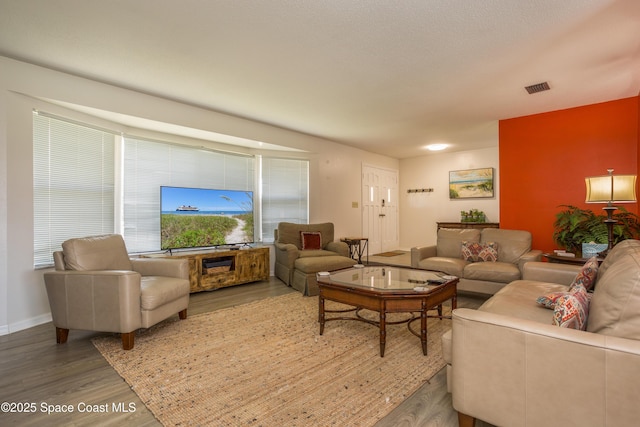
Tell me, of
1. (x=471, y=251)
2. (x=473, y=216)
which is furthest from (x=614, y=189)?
(x=473, y=216)

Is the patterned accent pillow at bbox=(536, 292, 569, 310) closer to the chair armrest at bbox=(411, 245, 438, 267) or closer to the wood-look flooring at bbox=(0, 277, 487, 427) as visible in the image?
the wood-look flooring at bbox=(0, 277, 487, 427)

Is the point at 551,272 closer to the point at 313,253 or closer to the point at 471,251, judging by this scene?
the point at 471,251

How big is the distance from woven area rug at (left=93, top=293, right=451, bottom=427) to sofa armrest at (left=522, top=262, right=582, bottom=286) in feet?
2.99

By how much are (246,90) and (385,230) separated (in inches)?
209

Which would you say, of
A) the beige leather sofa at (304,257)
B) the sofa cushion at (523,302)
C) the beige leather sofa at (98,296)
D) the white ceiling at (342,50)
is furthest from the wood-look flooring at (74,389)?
the white ceiling at (342,50)

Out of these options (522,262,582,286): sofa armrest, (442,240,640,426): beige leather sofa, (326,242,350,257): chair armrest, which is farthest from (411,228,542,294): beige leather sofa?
(442,240,640,426): beige leather sofa

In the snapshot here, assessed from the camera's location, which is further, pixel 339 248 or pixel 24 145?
pixel 339 248

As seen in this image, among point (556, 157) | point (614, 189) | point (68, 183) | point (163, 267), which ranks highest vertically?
point (556, 157)

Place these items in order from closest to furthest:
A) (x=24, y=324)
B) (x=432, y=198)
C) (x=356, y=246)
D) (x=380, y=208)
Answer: (x=24, y=324) → (x=356, y=246) → (x=380, y=208) → (x=432, y=198)

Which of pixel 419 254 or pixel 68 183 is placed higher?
pixel 68 183

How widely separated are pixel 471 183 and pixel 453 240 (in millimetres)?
3436

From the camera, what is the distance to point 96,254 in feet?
9.32

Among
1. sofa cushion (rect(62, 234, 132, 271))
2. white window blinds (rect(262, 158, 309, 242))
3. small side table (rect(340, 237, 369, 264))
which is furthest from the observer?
small side table (rect(340, 237, 369, 264))

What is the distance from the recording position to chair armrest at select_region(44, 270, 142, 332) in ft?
8.04
